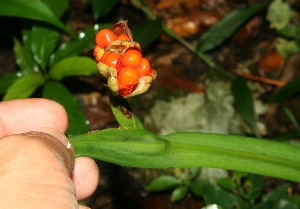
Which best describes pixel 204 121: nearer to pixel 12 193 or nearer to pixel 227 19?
pixel 227 19

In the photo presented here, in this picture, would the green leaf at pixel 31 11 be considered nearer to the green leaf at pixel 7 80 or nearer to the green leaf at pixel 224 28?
the green leaf at pixel 7 80

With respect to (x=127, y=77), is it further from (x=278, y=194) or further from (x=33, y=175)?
(x=278, y=194)

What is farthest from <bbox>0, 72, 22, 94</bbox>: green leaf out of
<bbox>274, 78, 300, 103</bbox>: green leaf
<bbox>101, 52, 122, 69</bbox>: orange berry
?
<bbox>274, 78, 300, 103</bbox>: green leaf

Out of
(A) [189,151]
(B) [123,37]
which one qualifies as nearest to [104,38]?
(B) [123,37]

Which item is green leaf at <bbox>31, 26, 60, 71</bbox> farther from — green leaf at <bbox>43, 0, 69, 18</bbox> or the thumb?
the thumb

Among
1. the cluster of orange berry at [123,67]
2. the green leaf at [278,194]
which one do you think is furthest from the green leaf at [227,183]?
the cluster of orange berry at [123,67]

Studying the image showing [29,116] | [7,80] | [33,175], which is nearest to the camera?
[33,175]
